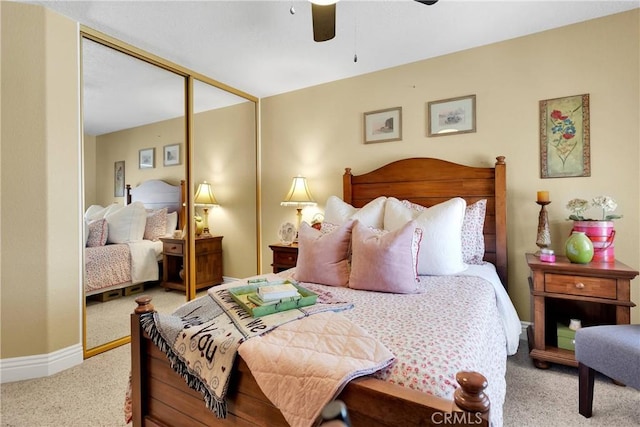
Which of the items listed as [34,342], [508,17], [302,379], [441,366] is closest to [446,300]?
[441,366]

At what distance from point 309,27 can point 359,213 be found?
1528 millimetres

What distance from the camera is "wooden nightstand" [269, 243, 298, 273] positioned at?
311cm

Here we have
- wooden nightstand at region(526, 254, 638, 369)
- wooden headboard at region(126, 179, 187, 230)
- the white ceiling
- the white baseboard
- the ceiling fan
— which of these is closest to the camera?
the ceiling fan

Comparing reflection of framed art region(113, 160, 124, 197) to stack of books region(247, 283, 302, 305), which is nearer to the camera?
stack of books region(247, 283, 302, 305)

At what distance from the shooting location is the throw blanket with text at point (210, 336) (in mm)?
1080

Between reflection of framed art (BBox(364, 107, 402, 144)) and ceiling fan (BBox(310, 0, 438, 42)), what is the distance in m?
1.39

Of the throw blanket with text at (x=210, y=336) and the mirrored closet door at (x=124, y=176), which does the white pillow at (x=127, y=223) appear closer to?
the mirrored closet door at (x=124, y=176)

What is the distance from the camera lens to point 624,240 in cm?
224

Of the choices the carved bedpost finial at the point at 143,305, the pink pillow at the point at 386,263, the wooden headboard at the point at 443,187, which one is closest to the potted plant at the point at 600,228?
the wooden headboard at the point at 443,187

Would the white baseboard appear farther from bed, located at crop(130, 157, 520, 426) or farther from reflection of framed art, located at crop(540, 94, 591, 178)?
reflection of framed art, located at crop(540, 94, 591, 178)

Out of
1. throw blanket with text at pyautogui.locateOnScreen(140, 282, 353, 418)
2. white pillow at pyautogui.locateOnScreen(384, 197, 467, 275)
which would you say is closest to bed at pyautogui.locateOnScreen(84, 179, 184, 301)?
throw blanket with text at pyautogui.locateOnScreen(140, 282, 353, 418)

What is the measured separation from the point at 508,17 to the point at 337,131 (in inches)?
68.5

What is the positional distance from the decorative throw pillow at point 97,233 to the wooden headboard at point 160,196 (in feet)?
0.99

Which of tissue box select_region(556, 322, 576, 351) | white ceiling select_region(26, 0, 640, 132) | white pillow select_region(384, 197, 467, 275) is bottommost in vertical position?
tissue box select_region(556, 322, 576, 351)
